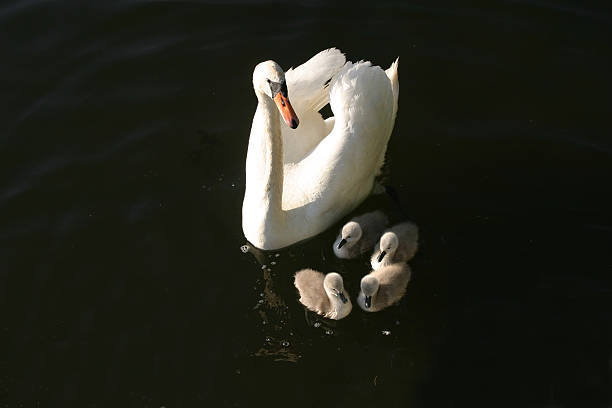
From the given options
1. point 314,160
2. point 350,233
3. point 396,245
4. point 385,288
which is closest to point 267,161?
point 314,160

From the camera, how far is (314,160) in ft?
23.8

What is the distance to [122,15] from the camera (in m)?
10.7

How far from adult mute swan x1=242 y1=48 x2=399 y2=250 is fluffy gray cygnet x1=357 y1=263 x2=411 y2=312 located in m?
0.78

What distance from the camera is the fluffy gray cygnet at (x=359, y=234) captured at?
23.4ft

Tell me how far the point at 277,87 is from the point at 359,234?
1.73 meters

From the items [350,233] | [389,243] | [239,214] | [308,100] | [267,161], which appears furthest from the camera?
[239,214]

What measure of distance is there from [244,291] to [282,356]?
0.87 m

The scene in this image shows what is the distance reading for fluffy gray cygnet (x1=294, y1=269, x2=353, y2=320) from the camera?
6.72m

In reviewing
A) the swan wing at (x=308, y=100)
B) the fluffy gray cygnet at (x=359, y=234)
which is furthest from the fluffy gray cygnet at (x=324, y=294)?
the swan wing at (x=308, y=100)

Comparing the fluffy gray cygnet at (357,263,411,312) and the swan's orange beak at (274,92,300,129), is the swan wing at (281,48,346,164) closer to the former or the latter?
the swan's orange beak at (274,92,300,129)

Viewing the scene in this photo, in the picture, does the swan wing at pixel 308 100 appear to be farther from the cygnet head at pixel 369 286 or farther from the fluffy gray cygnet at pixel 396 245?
the cygnet head at pixel 369 286

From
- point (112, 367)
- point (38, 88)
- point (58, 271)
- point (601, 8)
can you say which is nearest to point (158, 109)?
point (38, 88)

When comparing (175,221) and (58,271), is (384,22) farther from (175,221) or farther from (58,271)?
(58,271)

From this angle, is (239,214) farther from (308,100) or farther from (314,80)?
(314,80)
